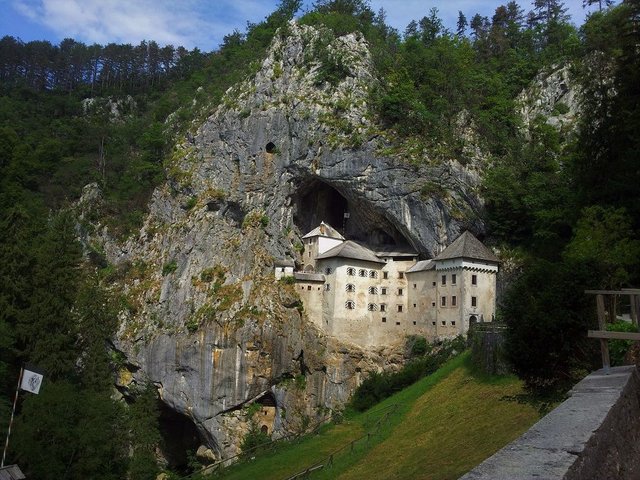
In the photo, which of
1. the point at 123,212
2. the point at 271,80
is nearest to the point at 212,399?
the point at 123,212

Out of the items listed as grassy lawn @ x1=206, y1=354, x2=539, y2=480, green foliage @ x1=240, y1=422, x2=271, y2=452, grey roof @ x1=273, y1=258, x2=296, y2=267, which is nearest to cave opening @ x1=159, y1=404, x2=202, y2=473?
green foliage @ x1=240, y1=422, x2=271, y2=452

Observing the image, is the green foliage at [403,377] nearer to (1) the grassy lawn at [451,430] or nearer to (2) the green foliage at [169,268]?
(1) the grassy lawn at [451,430]

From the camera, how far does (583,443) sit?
5344 millimetres

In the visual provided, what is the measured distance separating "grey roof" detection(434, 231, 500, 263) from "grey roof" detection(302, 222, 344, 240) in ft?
30.3

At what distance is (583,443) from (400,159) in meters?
45.2

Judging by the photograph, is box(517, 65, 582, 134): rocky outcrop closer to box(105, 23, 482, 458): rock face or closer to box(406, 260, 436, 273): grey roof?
box(105, 23, 482, 458): rock face

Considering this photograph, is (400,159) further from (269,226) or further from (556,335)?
(556,335)

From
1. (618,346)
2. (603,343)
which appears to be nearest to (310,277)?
(618,346)

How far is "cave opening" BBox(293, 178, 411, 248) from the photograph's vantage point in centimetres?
5134

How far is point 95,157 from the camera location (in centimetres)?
7444

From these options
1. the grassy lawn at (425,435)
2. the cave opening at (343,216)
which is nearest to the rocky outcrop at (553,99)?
the cave opening at (343,216)

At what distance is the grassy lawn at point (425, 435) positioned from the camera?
20.2m

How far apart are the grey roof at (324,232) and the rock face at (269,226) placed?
1995mm

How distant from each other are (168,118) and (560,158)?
145 ft
